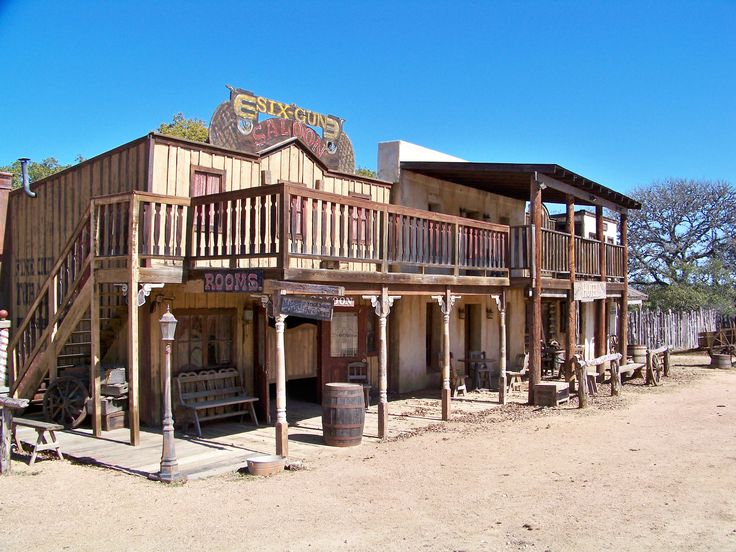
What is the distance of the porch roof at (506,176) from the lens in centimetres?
1526

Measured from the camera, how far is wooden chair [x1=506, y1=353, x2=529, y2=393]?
16.8 meters

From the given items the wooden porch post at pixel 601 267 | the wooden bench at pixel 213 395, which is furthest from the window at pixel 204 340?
the wooden porch post at pixel 601 267

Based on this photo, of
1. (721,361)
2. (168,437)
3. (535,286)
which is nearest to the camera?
(168,437)

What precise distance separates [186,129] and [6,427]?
74.4ft

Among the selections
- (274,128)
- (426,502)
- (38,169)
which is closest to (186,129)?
(38,169)

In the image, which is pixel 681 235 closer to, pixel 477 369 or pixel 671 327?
pixel 671 327

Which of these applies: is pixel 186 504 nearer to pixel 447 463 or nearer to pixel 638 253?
pixel 447 463

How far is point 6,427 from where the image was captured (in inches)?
353

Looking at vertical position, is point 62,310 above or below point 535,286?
below

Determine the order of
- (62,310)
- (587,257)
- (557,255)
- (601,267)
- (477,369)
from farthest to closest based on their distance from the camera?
1. (601,267)
2. (587,257)
3. (477,369)
4. (557,255)
5. (62,310)

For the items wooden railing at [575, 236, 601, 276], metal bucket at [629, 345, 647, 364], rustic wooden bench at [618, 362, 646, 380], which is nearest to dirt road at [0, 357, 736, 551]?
rustic wooden bench at [618, 362, 646, 380]

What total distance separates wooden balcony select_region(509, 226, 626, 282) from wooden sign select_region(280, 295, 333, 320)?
6616 mm

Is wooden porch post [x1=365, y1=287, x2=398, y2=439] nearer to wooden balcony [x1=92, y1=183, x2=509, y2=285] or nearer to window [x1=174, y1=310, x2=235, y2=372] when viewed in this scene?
wooden balcony [x1=92, y1=183, x2=509, y2=285]

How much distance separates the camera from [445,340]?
1332cm
